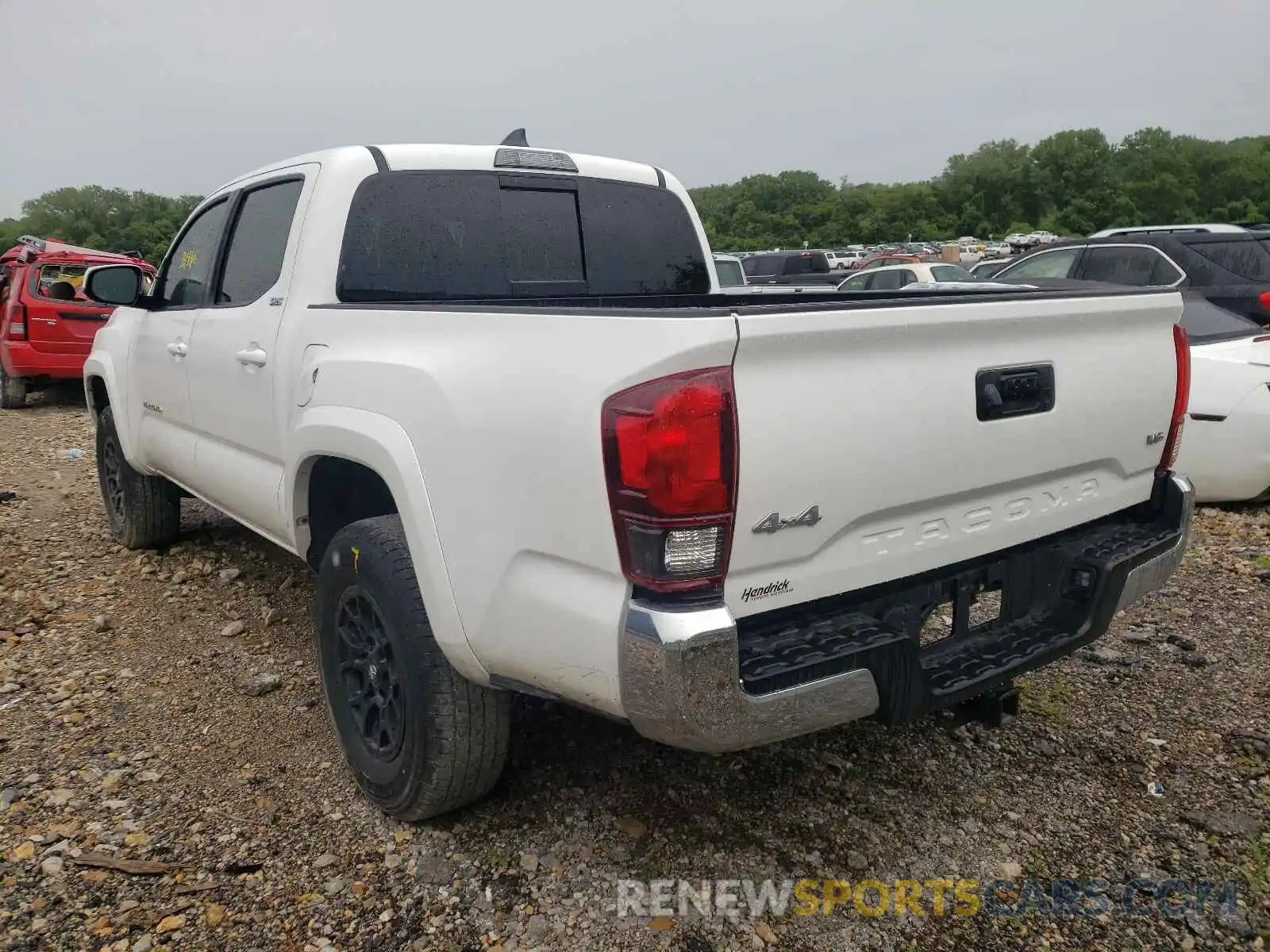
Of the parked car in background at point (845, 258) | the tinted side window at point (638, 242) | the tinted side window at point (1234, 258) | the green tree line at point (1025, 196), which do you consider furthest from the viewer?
the green tree line at point (1025, 196)

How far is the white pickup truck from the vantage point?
6.23 ft

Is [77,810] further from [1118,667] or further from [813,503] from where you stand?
[1118,667]

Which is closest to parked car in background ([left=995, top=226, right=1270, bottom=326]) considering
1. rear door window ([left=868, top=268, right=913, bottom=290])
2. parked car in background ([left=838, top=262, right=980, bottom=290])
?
parked car in background ([left=838, top=262, right=980, bottom=290])

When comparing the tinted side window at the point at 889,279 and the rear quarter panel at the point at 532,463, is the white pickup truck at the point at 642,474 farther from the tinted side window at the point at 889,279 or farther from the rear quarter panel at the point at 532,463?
the tinted side window at the point at 889,279

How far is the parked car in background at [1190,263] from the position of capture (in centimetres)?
854

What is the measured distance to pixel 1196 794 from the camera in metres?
2.87

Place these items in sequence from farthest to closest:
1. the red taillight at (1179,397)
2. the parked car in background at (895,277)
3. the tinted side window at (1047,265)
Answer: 1. the parked car in background at (895,277)
2. the tinted side window at (1047,265)
3. the red taillight at (1179,397)

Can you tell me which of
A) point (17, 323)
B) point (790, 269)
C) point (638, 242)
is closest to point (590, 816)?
point (638, 242)

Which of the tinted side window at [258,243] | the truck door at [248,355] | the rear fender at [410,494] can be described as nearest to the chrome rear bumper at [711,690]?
the rear fender at [410,494]

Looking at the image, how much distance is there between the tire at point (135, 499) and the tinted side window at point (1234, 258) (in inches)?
356

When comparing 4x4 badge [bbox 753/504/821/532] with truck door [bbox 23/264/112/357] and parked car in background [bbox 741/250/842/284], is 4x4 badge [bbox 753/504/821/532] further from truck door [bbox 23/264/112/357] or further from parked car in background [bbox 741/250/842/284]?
parked car in background [bbox 741/250/842/284]

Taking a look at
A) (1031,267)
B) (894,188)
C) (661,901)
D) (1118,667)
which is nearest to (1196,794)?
(1118,667)

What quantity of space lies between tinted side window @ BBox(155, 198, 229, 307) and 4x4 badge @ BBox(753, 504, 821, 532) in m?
3.07

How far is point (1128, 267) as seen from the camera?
370 inches
